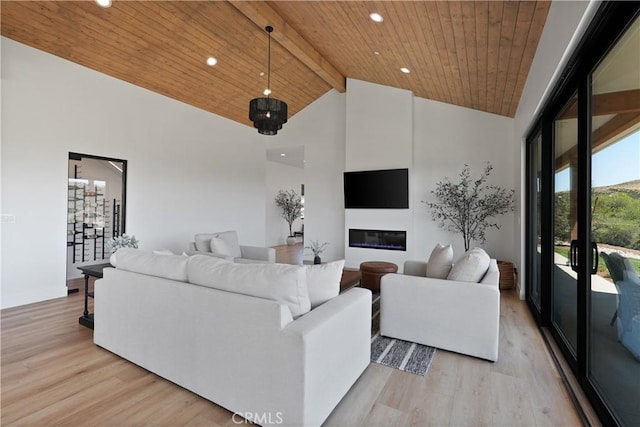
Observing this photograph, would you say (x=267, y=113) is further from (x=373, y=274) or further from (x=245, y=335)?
(x=245, y=335)

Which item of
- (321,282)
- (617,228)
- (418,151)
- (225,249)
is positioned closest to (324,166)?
(418,151)

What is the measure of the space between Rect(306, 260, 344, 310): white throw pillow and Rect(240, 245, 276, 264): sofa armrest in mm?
3045

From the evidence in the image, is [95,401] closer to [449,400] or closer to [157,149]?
[449,400]

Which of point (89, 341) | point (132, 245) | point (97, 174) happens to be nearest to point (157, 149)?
point (97, 174)

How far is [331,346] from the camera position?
6.05 ft

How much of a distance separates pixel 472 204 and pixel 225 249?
4419mm

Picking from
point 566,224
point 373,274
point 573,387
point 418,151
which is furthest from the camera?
point 418,151

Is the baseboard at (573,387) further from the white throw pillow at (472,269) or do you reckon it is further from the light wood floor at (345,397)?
the white throw pillow at (472,269)

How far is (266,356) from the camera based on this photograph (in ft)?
5.63

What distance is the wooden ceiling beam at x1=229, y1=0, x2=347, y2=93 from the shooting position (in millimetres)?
4026

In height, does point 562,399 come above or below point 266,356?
below

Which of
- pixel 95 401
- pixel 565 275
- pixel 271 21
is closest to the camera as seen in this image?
pixel 95 401

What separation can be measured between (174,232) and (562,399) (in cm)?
602

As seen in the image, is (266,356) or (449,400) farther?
(449,400)
